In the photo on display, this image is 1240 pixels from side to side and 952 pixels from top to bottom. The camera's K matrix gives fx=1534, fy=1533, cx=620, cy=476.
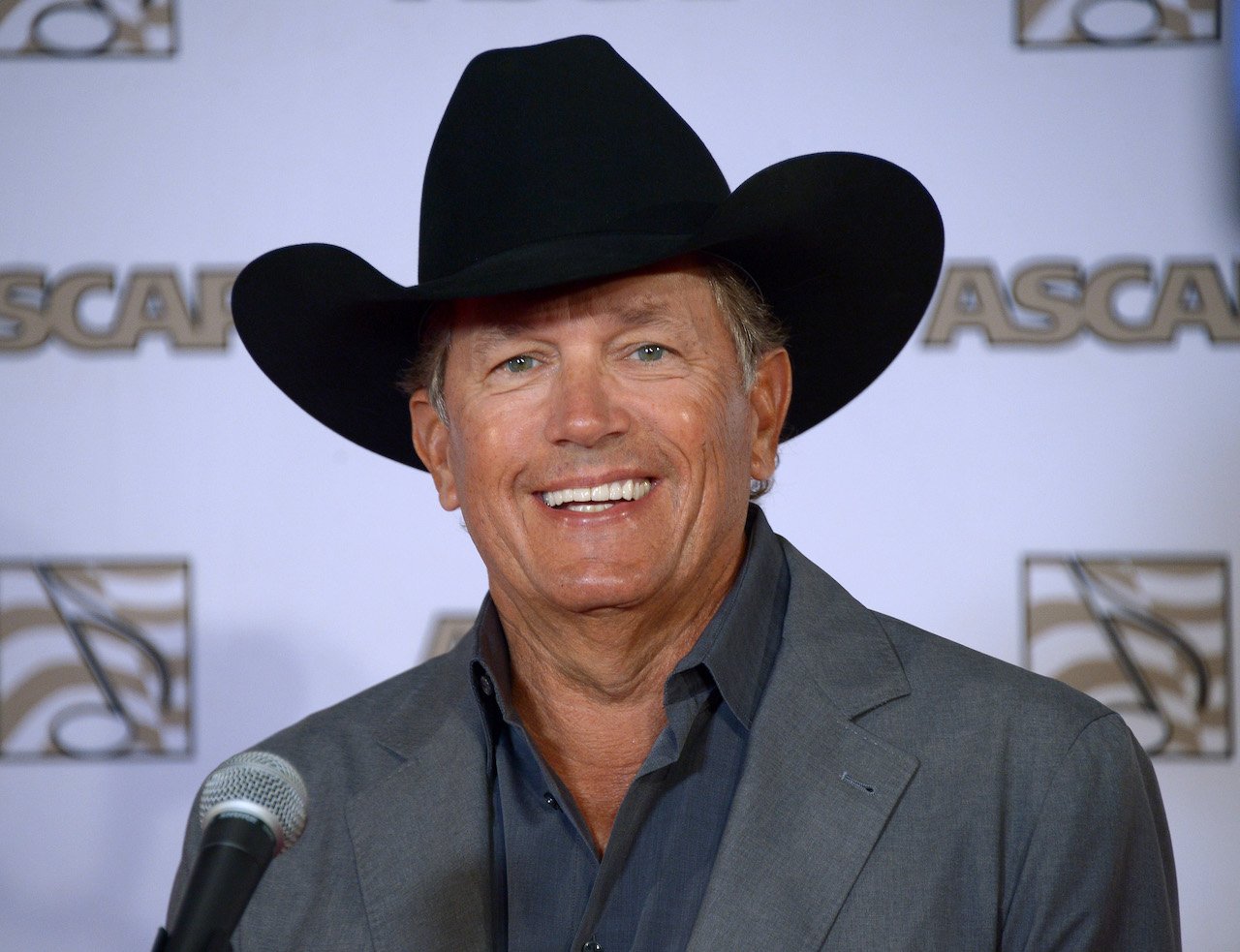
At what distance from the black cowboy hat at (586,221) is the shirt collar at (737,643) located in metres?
0.37

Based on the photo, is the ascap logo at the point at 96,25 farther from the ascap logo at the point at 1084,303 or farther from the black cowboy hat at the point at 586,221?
the ascap logo at the point at 1084,303

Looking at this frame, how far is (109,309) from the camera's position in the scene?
3.10 metres

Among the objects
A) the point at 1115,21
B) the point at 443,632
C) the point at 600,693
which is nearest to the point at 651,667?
the point at 600,693

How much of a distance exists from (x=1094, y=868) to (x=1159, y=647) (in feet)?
4.10

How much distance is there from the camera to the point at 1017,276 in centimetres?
298

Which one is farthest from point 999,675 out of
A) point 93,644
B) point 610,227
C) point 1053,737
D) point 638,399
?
point 93,644

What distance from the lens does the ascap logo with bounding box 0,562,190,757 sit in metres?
3.08

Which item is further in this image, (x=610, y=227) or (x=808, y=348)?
(x=808, y=348)

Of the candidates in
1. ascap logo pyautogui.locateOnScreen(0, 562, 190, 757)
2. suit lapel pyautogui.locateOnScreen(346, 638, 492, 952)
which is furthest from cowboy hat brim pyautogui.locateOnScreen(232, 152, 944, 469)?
ascap logo pyautogui.locateOnScreen(0, 562, 190, 757)

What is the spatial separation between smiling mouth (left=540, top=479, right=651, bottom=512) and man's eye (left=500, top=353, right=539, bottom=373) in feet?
0.54

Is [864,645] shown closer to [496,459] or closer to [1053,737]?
[1053,737]

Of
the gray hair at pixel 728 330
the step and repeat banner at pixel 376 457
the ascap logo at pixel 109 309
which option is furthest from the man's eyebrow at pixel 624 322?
the ascap logo at pixel 109 309

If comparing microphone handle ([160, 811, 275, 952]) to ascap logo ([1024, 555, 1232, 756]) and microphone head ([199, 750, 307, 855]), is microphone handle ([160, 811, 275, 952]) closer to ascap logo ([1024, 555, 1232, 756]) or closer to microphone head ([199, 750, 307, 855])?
microphone head ([199, 750, 307, 855])

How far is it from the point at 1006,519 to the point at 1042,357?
0.32 meters
